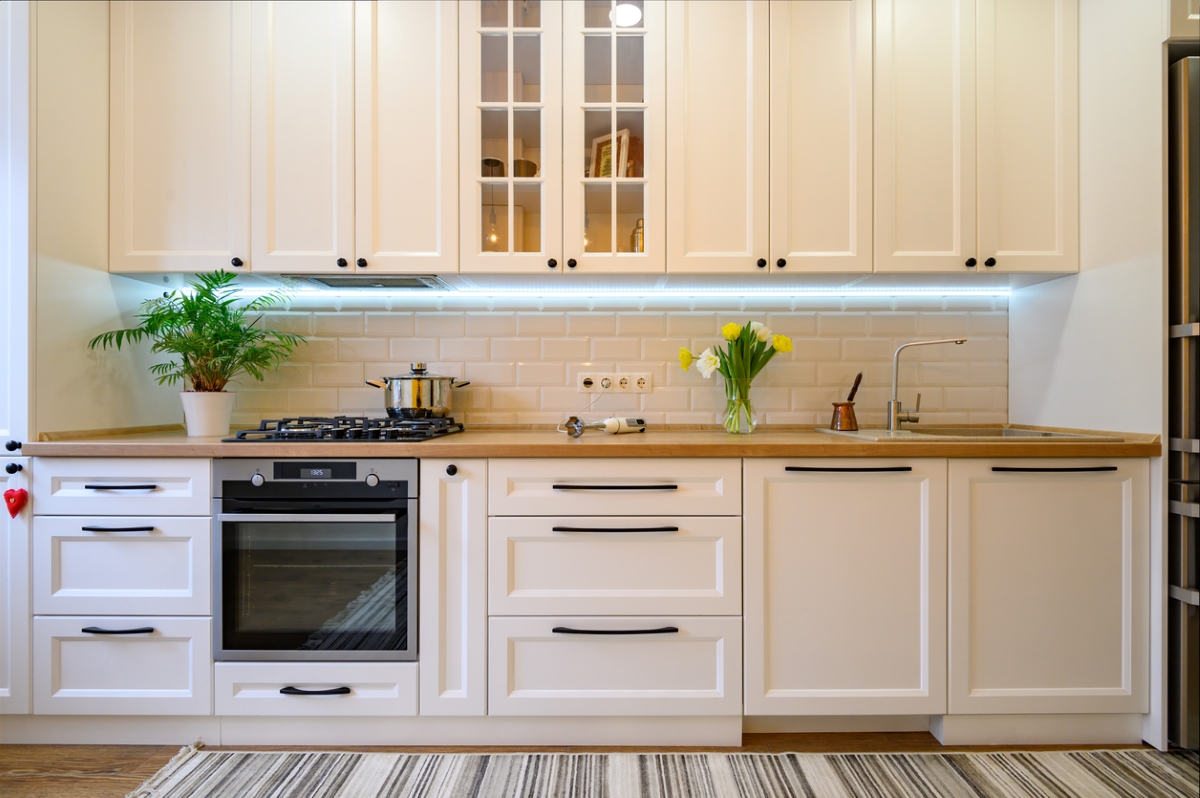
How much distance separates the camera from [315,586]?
1.86 metres

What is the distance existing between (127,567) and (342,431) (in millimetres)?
702

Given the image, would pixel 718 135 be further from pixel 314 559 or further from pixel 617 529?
pixel 314 559

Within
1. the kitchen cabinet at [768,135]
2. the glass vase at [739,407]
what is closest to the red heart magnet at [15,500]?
the kitchen cabinet at [768,135]

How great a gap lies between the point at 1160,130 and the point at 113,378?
325cm

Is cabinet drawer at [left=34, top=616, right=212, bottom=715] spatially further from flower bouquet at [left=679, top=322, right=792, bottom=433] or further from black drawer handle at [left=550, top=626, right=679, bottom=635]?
flower bouquet at [left=679, top=322, right=792, bottom=433]

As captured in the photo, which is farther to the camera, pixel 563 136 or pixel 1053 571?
pixel 563 136

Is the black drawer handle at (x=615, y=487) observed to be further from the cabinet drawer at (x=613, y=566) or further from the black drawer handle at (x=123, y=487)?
the black drawer handle at (x=123, y=487)

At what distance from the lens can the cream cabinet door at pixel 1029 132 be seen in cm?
208

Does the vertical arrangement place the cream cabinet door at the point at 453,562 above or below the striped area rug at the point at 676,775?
above

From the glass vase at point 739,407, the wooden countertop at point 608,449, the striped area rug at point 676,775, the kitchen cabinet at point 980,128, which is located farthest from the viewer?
the glass vase at point 739,407

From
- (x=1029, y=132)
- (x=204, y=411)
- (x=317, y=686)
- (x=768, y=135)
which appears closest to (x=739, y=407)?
(x=768, y=135)

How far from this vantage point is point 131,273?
2.15 m

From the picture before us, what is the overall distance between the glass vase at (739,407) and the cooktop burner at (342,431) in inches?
39.0

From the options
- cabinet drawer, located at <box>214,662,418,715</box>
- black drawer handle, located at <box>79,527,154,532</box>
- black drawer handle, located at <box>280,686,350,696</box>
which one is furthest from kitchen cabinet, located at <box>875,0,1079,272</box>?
black drawer handle, located at <box>79,527,154,532</box>
